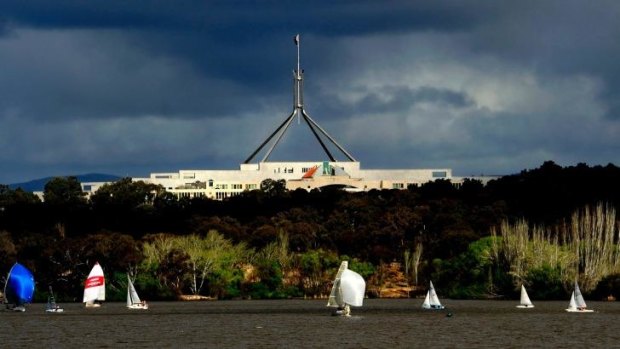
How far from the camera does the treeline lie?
124 m

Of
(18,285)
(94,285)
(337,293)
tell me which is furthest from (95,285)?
(337,293)

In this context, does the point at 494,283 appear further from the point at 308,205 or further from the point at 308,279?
the point at 308,205

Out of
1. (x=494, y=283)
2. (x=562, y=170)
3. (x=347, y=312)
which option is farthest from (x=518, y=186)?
(x=347, y=312)

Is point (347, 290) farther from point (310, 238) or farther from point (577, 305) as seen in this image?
point (310, 238)

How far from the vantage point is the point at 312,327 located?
83.2 meters

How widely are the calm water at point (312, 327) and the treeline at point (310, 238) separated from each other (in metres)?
13.9

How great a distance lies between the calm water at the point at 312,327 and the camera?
71.9 m

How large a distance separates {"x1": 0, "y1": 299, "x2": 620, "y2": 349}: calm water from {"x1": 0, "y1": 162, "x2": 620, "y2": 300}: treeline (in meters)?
13.9

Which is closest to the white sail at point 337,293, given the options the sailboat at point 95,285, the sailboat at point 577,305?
the sailboat at point 577,305

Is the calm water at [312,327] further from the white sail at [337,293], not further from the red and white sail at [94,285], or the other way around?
the red and white sail at [94,285]

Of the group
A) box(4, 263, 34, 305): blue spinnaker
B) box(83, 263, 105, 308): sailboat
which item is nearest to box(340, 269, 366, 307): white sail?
box(83, 263, 105, 308): sailboat

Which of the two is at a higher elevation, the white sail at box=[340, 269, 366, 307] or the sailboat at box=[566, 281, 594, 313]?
the white sail at box=[340, 269, 366, 307]

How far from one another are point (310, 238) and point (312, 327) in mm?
57048

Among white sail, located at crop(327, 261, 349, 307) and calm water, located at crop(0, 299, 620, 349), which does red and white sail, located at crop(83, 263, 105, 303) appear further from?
white sail, located at crop(327, 261, 349, 307)
